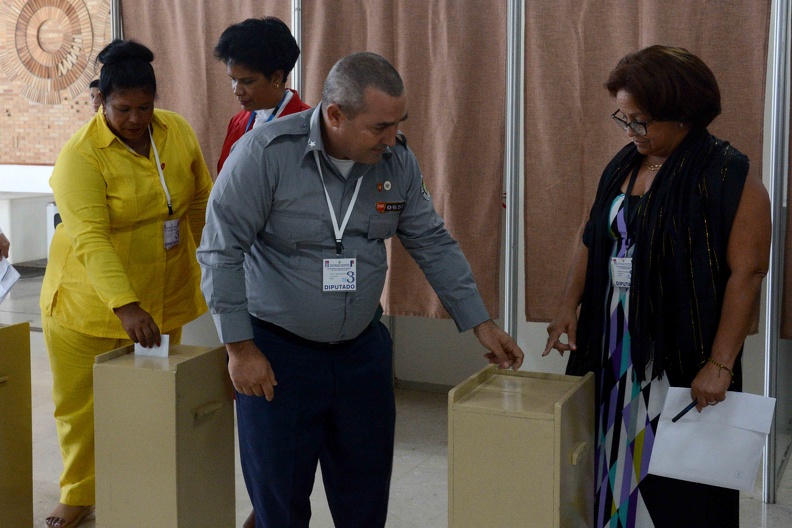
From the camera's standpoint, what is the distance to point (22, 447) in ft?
8.55

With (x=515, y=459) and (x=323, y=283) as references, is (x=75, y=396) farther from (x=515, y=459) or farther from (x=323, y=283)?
(x=515, y=459)

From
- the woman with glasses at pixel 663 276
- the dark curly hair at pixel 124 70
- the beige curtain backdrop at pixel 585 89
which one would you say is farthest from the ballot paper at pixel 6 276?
the beige curtain backdrop at pixel 585 89

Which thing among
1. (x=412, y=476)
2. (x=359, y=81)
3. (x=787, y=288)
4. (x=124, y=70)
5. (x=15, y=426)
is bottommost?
(x=412, y=476)

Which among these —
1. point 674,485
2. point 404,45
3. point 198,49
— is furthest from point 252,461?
point 198,49

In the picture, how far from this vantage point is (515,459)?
1742mm

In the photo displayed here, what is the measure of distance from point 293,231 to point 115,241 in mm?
950

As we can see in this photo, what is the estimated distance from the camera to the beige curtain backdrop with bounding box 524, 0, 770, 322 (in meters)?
3.00

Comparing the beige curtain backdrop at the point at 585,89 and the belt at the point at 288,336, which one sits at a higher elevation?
the beige curtain backdrop at the point at 585,89

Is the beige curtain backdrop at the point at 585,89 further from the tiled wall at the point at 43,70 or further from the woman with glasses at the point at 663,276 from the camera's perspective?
the tiled wall at the point at 43,70

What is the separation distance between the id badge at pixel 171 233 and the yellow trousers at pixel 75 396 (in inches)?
12.9

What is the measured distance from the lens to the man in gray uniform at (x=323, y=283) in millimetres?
1869

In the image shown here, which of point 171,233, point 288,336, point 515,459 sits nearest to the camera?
point 515,459

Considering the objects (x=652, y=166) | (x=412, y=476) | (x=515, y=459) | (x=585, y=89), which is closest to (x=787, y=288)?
(x=585, y=89)

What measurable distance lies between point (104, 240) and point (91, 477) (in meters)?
0.93
